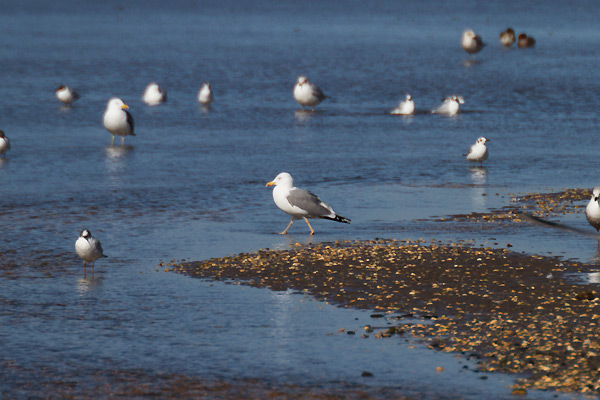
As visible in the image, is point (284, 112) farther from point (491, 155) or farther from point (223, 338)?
point (223, 338)

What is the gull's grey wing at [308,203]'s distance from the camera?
18.6 meters

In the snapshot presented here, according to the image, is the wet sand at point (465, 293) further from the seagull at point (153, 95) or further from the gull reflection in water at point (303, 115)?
the seagull at point (153, 95)

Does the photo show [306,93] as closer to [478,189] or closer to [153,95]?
[153,95]

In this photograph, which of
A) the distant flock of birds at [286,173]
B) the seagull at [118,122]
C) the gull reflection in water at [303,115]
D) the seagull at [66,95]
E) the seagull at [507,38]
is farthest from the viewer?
the seagull at [507,38]

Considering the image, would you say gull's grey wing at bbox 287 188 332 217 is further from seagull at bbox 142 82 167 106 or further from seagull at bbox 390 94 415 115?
seagull at bbox 142 82 167 106

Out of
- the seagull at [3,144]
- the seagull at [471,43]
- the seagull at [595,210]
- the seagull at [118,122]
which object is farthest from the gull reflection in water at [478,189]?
the seagull at [471,43]

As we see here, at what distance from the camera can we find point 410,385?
10805 mm

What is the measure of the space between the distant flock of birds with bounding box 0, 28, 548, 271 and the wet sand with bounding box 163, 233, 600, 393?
1349 millimetres

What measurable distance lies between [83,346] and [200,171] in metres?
12.9

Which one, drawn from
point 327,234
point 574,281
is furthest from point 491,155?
point 574,281

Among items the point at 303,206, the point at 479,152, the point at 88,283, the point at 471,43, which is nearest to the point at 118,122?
the point at 479,152

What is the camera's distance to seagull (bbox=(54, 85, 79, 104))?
36.5 m

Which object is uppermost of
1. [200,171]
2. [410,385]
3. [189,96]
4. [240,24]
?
[240,24]

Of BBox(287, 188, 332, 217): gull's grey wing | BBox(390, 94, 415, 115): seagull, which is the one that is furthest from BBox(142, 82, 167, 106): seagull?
BBox(287, 188, 332, 217): gull's grey wing
